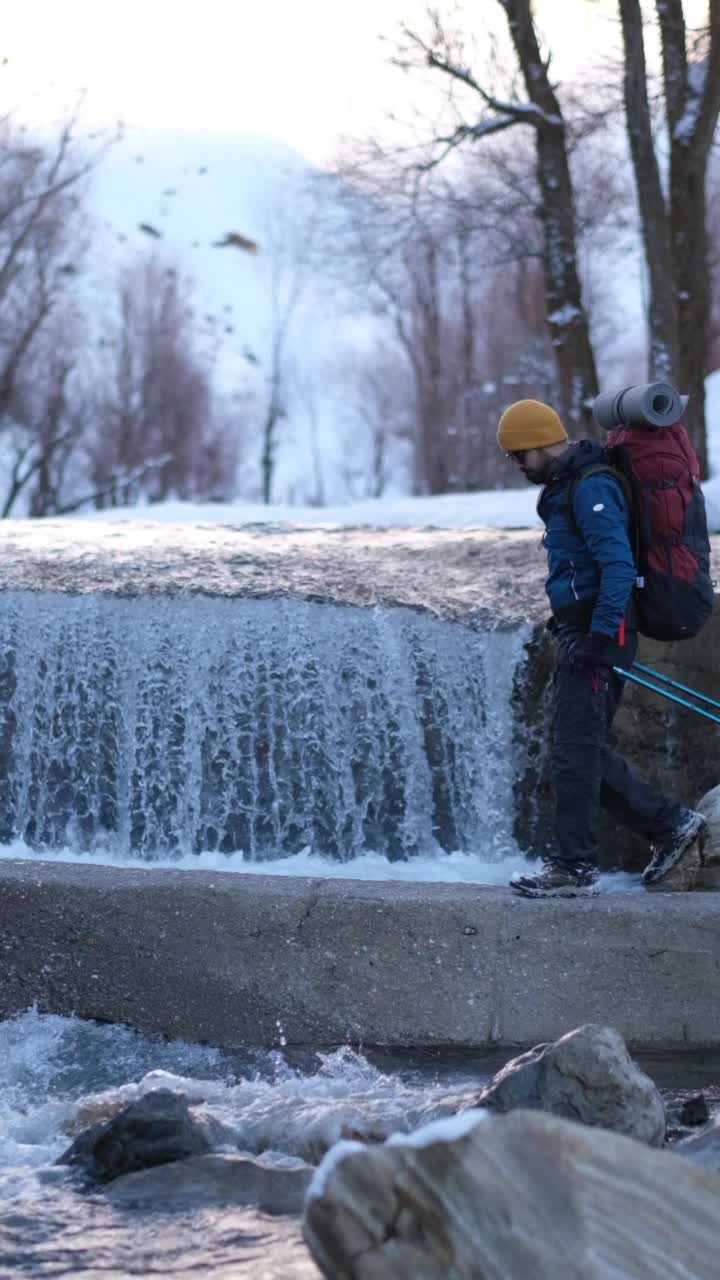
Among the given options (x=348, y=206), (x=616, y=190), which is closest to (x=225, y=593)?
(x=348, y=206)

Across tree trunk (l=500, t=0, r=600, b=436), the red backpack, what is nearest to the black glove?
the red backpack

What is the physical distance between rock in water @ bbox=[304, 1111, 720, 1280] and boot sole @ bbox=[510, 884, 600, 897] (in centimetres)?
257

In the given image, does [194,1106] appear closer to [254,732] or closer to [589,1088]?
[589,1088]

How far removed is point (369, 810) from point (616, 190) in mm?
13652

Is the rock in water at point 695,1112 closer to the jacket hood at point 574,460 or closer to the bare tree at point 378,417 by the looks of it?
the jacket hood at point 574,460

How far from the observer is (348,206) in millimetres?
16312

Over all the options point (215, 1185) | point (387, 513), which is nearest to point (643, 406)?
point (215, 1185)

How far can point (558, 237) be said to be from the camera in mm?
14766

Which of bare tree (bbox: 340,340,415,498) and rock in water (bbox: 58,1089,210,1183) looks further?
bare tree (bbox: 340,340,415,498)

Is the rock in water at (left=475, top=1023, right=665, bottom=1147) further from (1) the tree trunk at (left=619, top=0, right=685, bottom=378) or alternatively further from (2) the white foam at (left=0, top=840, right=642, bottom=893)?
(1) the tree trunk at (left=619, top=0, right=685, bottom=378)

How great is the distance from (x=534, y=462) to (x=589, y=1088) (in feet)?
7.37

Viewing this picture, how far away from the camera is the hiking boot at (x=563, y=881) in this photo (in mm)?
5531

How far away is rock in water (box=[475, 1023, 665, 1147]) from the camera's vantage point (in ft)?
A: 13.6

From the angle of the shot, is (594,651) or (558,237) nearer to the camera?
(594,651)
